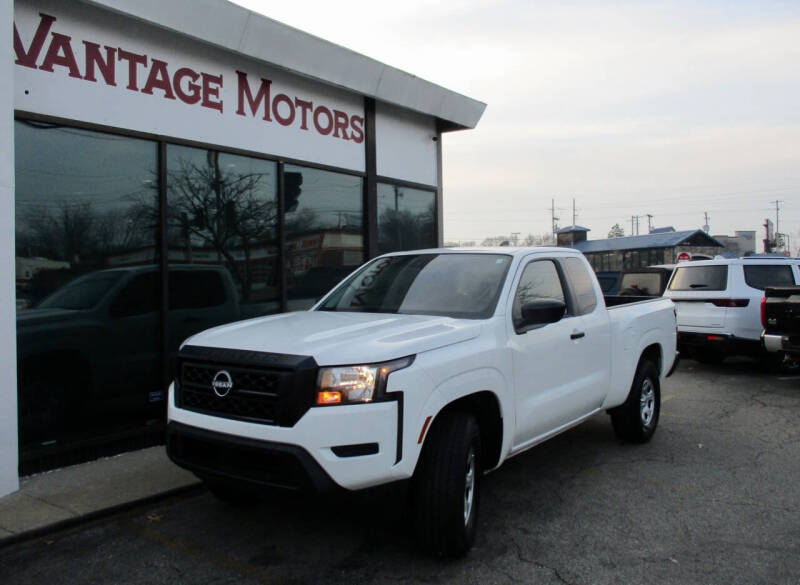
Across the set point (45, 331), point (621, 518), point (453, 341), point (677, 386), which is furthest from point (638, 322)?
point (45, 331)

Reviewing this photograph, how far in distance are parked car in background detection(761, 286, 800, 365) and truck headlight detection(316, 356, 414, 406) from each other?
24.9ft

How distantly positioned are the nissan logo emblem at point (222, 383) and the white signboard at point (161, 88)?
332cm

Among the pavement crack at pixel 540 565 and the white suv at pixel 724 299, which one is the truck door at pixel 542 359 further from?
the white suv at pixel 724 299

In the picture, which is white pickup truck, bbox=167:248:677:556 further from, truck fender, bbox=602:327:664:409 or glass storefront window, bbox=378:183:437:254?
glass storefront window, bbox=378:183:437:254

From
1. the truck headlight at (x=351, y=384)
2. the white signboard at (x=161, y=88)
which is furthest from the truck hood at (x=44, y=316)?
the truck headlight at (x=351, y=384)

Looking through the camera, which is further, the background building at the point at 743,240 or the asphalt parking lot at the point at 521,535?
the background building at the point at 743,240

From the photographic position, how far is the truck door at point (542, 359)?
4309 millimetres

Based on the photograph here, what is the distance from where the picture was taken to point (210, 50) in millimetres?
6852

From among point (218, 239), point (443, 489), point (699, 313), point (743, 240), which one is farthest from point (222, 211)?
point (743, 240)

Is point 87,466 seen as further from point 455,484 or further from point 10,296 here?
point 455,484

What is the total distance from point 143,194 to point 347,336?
3637 mm

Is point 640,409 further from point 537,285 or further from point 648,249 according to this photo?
point 648,249

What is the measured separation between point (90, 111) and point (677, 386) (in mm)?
8272

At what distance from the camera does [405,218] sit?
32.8 feet
